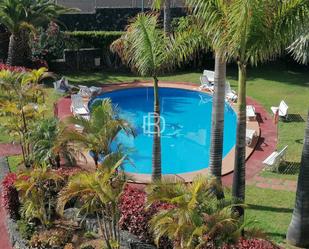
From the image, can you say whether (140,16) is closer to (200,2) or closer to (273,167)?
(200,2)

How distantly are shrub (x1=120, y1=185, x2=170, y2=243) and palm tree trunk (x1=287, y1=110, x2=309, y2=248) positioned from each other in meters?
3.03

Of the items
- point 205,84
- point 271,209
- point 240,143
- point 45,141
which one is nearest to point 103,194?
point 240,143

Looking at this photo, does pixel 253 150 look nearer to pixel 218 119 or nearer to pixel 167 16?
pixel 218 119

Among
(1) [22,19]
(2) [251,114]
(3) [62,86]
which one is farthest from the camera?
(1) [22,19]

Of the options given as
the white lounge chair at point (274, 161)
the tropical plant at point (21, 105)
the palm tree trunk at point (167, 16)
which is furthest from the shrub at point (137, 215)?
the palm tree trunk at point (167, 16)

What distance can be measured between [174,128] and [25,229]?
1136 cm

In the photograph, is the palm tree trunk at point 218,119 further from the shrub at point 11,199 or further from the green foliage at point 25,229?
the shrub at point 11,199

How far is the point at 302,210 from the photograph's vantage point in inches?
465

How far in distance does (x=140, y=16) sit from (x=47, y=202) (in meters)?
5.13

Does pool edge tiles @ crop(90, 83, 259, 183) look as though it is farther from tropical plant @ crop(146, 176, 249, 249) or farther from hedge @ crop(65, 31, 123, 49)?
hedge @ crop(65, 31, 123, 49)

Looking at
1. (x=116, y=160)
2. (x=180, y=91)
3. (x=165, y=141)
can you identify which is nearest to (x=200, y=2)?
(x=116, y=160)

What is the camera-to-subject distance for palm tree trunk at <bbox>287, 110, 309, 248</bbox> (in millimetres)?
11609

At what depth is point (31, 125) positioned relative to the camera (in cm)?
1487

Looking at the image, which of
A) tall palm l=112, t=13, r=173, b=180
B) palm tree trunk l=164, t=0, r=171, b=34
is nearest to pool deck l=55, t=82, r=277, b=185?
tall palm l=112, t=13, r=173, b=180
